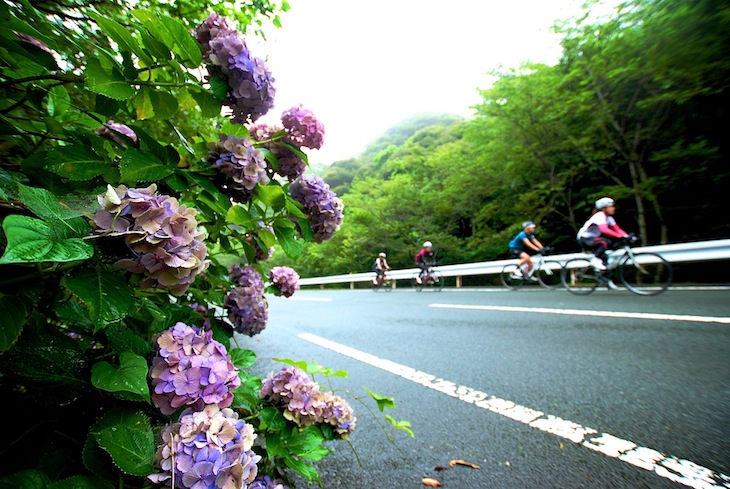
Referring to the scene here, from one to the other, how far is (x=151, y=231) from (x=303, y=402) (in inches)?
30.2

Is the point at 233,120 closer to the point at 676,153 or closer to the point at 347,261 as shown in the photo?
the point at 676,153

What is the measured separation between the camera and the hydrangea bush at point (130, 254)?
0.54 meters

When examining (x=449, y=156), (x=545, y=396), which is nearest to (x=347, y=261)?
(x=449, y=156)

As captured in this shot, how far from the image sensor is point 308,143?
1.07 m

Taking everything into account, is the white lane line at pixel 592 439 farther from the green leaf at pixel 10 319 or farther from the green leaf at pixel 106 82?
the green leaf at pixel 106 82

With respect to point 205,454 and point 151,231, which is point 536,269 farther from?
point 151,231

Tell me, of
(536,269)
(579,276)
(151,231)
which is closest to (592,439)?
(151,231)

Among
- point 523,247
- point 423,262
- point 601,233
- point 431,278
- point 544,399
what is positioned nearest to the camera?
point 544,399

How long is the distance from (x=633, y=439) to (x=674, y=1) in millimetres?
9328

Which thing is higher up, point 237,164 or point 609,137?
point 609,137

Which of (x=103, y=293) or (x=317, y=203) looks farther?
(x=317, y=203)

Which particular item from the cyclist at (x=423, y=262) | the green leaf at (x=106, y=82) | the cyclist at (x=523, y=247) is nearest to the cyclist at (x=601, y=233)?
the cyclist at (x=523, y=247)

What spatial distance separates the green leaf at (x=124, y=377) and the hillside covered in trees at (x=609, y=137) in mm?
9572

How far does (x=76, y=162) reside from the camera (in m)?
0.67
